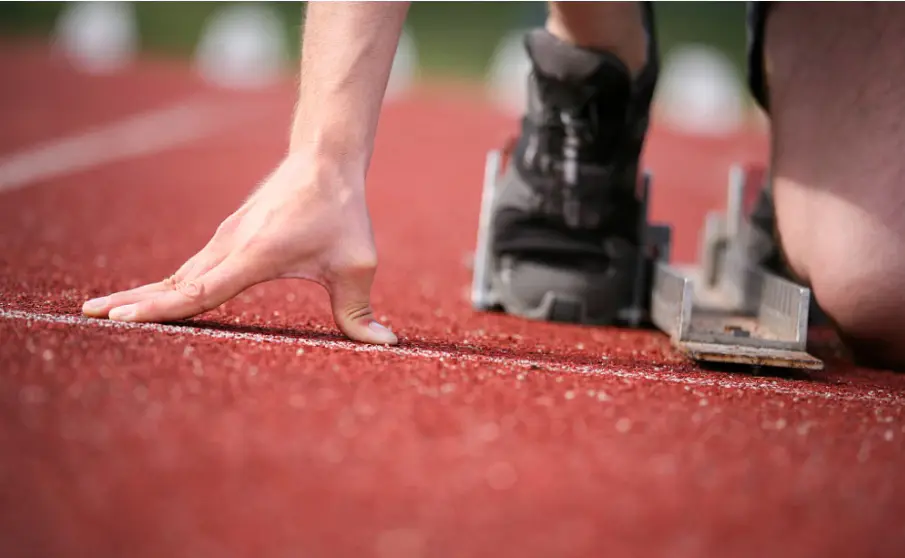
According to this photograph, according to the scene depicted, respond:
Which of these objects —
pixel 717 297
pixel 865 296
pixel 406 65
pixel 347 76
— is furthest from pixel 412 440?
pixel 406 65

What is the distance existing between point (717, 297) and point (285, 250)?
114cm

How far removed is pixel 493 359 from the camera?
1.32 metres

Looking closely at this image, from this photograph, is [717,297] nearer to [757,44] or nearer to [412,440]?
[757,44]

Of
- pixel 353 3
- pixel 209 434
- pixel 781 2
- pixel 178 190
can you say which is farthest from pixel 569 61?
pixel 178 190

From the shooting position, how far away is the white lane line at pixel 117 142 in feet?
12.9

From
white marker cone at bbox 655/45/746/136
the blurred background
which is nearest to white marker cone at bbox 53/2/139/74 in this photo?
the blurred background

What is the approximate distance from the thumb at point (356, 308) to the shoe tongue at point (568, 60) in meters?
0.65

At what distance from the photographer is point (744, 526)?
82cm

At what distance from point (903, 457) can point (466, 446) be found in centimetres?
48

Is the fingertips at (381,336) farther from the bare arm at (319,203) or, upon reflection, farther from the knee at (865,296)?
the knee at (865,296)

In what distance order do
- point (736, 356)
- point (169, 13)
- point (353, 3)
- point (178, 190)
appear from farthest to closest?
point (169, 13), point (178, 190), point (736, 356), point (353, 3)

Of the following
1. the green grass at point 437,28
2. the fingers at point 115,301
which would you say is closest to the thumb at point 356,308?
the fingers at point 115,301

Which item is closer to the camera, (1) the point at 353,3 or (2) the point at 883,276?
(1) the point at 353,3

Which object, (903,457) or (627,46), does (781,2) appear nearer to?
(627,46)
